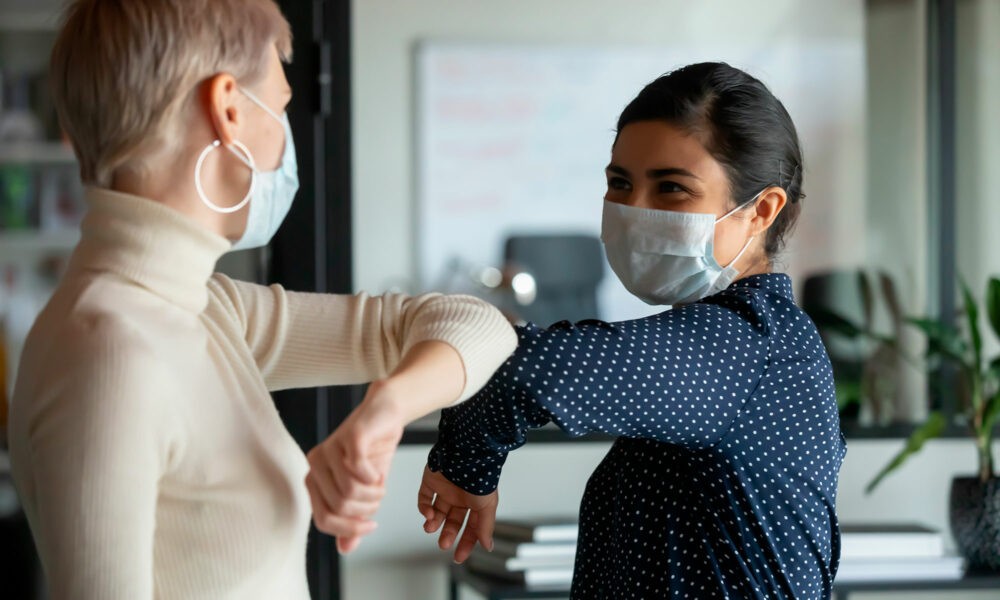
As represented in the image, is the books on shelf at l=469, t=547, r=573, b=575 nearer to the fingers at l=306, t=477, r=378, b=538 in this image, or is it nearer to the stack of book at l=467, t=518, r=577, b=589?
the stack of book at l=467, t=518, r=577, b=589

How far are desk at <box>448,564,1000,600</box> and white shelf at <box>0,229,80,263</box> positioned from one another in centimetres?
121

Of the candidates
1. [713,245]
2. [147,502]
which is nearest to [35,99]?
[713,245]

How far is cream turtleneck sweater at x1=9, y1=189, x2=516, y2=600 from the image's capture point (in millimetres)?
781

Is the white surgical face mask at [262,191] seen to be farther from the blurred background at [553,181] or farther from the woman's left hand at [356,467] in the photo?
the blurred background at [553,181]

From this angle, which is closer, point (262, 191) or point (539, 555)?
point (262, 191)

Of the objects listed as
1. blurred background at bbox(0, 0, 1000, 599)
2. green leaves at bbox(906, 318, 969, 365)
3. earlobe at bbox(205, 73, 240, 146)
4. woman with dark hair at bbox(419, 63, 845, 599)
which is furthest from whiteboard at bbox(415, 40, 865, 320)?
earlobe at bbox(205, 73, 240, 146)

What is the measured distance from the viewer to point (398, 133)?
281 centimetres

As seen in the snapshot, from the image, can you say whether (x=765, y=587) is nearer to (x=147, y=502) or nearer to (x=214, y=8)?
(x=147, y=502)

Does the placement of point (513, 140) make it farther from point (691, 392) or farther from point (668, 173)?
point (691, 392)

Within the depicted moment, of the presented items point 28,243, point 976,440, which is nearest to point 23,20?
point 28,243

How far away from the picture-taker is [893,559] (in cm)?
257

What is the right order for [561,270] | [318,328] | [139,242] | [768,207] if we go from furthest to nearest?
1. [561,270]
2. [768,207]
3. [318,328]
4. [139,242]

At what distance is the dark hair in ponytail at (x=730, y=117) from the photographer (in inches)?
49.3

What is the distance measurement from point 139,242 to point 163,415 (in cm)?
14
